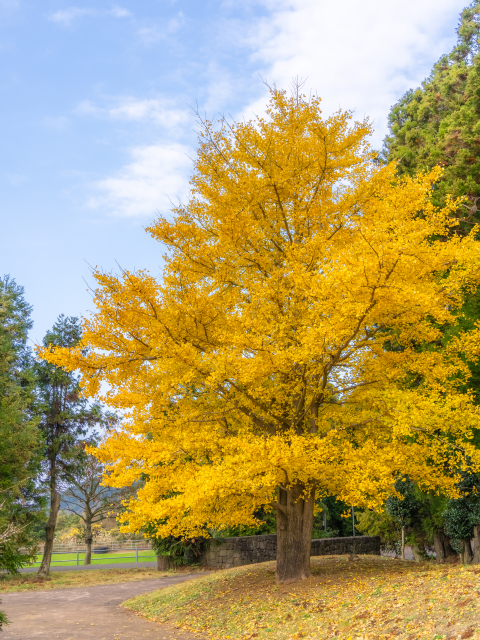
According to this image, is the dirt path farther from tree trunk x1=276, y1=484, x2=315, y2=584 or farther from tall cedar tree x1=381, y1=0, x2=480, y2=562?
tall cedar tree x1=381, y1=0, x2=480, y2=562

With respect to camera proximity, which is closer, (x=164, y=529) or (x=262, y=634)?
(x=262, y=634)

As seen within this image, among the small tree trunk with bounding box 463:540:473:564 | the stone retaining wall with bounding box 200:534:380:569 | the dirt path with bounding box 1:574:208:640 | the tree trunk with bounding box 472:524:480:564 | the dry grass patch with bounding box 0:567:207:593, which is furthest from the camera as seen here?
the stone retaining wall with bounding box 200:534:380:569

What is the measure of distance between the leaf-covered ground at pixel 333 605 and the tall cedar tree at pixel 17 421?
4.36 m

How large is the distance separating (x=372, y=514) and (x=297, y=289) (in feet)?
40.7

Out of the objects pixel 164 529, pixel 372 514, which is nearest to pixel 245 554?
pixel 372 514

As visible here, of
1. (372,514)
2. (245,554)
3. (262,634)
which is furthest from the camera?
(372,514)

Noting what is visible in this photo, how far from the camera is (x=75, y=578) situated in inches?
663

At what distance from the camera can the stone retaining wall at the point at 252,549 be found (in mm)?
16078

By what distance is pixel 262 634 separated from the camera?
6699mm

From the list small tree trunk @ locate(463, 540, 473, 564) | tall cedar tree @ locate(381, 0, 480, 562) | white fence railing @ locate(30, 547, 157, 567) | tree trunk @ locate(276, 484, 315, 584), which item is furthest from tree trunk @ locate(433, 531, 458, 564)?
white fence railing @ locate(30, 547, 157, 567)

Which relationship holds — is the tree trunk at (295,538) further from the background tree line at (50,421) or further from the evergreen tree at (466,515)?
the background tree line at (50,421)

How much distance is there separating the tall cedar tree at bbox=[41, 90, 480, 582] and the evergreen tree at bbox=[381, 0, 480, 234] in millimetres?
2417

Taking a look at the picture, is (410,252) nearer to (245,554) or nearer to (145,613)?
(145,613)

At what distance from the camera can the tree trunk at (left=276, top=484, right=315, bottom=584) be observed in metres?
9.27
